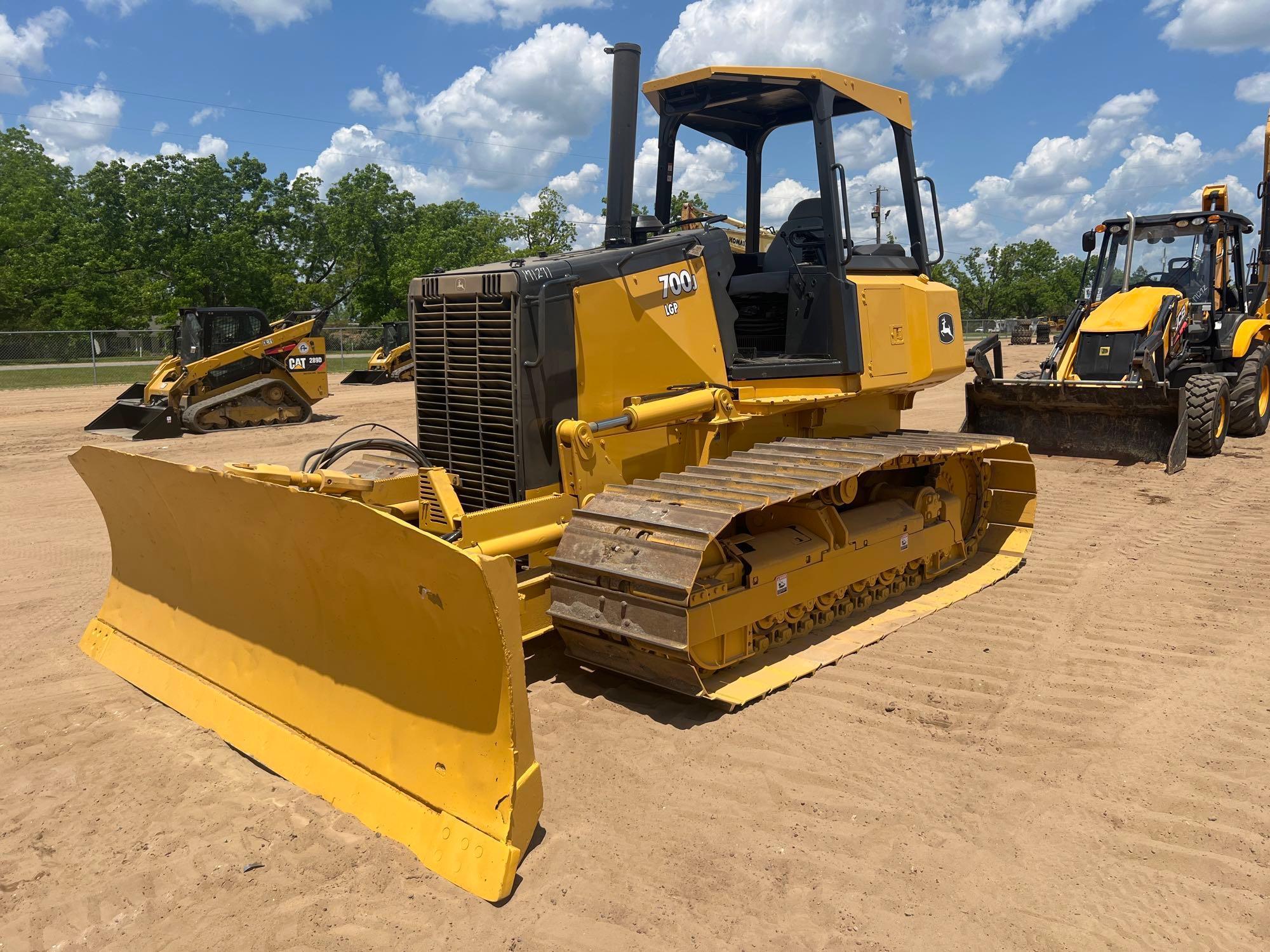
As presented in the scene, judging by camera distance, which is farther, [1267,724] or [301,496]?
[1267,724]

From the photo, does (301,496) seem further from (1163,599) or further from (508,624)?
(1163,599)

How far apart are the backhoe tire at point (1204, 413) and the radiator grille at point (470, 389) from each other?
950cm

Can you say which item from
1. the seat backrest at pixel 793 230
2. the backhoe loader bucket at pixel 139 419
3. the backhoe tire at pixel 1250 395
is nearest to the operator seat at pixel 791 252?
the seat backrest at pixel 793 230

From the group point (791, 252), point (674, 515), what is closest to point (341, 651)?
point (674, 515)

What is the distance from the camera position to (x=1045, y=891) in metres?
3.11

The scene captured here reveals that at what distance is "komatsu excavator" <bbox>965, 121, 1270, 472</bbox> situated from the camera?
10781mm

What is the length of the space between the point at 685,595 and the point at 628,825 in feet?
3.29

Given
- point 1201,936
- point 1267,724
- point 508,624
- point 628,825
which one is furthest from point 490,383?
point 1267,724

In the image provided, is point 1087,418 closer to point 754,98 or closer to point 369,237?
point 754,98

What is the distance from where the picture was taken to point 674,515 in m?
4.34

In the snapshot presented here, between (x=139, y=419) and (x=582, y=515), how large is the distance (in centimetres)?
1451

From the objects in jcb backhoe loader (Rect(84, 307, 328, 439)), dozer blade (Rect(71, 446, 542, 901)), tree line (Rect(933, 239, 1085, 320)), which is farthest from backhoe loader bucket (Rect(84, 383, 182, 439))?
tree line (Rect(933, 239, 1085, 320))

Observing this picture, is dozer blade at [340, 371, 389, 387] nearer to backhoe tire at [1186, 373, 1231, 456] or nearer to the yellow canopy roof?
backhoe tire at [1186, 373, 1231, 456]

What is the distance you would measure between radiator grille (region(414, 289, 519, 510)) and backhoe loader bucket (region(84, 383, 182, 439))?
39.8 feet
